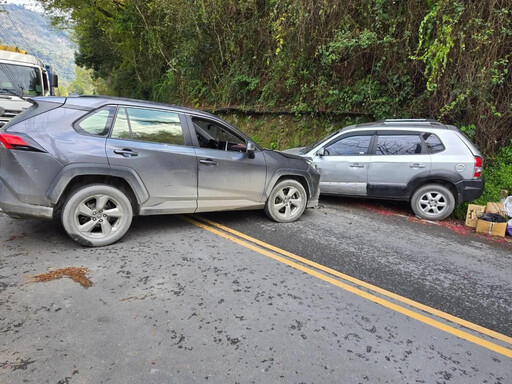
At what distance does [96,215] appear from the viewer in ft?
12.3

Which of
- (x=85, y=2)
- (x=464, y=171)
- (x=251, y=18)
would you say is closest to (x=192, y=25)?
(x=251, y=18)

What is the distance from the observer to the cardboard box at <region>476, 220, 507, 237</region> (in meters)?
5.39

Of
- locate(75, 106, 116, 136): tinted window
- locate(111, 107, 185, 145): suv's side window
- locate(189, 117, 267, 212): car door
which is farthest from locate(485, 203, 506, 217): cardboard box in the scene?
locate(75, 106, 116, 136): tinted window

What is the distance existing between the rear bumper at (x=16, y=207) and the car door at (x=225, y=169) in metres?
1.86

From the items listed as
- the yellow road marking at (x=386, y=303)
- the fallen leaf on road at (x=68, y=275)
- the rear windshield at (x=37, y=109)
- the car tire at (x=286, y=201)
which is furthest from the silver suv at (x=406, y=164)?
the fallen leaf on road at (x=68, y=275)

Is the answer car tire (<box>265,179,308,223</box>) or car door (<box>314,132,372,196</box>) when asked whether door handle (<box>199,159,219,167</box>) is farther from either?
car door (<box>314,132,372,196</box>)

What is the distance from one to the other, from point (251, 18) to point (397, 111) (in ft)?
22.8

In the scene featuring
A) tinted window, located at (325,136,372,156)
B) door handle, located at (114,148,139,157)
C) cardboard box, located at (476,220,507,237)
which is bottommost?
cardboard box, located at (476,220,507,237)

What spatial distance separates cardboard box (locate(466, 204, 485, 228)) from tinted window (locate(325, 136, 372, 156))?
221cm

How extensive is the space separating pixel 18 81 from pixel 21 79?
0.12 m

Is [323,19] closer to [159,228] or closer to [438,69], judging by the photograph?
[438,69]

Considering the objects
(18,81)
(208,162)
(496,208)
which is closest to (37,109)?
(208,162)

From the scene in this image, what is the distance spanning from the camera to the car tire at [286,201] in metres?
5.15

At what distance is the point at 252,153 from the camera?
4.77 m
